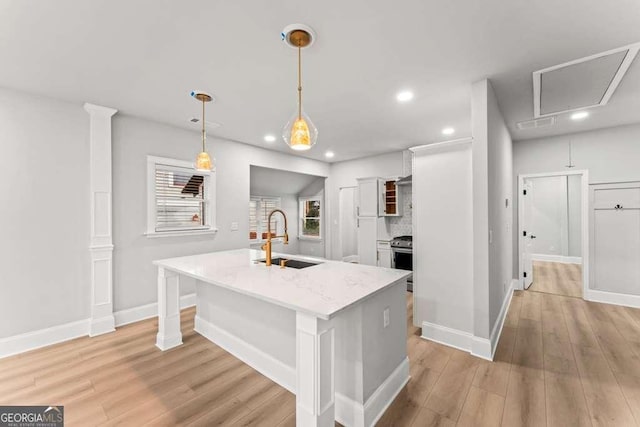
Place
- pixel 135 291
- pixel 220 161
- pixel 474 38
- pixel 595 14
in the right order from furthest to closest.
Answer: pixel 220 161 → pixel 135 291 → pixel 474 38 → pixel 595 14

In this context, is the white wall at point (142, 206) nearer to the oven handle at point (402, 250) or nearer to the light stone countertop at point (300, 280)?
the light stone countertop at point (300, 280)

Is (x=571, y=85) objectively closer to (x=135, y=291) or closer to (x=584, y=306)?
(x=584, y=306)

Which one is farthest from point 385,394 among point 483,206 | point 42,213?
point 42,213

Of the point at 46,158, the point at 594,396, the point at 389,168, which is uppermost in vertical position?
the point at 389,168

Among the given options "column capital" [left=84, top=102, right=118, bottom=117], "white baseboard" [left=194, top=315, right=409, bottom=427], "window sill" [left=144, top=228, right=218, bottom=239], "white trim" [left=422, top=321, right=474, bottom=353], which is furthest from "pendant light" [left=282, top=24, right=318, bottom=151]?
"window sill" [left=144, top=228, right=218, bottom=239]

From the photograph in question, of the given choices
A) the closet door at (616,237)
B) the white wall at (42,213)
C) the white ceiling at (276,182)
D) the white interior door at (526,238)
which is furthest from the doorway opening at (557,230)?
the white wall at (42,213)

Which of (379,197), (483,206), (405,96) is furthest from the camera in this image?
(379,197)

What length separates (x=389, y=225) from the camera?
18.5 ft

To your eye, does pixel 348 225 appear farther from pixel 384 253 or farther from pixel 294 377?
pixel 294 377

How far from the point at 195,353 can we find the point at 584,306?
17.2 ft

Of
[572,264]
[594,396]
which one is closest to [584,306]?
[594,396]

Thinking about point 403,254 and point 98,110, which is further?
point 403,254

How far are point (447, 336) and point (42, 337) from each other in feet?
14.1

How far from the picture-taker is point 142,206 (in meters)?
3.59
